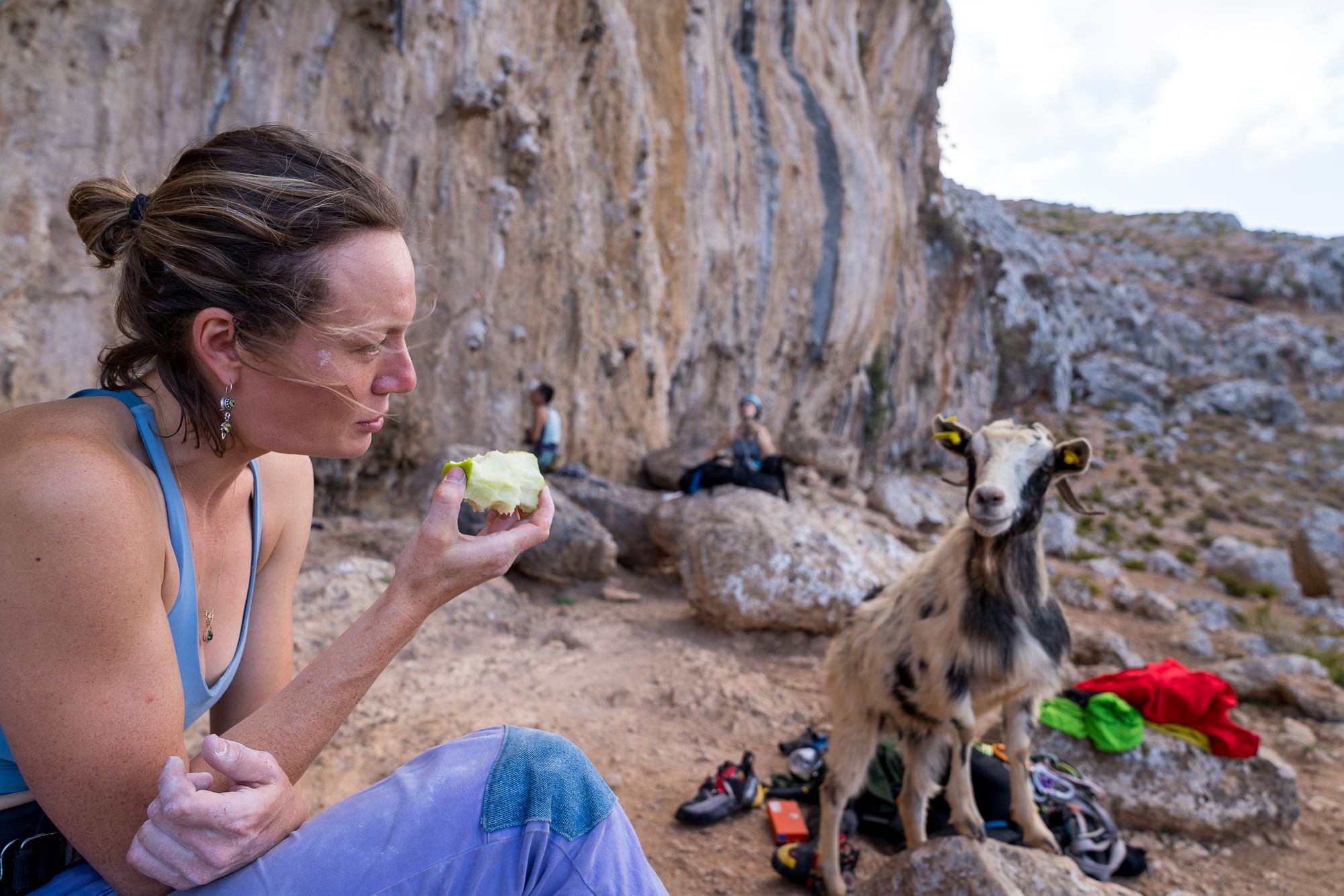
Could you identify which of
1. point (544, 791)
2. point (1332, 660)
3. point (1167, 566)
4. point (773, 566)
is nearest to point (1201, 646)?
point (1332, 660)

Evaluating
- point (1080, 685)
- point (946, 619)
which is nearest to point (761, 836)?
point (946, 619)

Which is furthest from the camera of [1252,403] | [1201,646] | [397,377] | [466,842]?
[1252,403]

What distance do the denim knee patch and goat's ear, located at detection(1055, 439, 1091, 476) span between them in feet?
8.27

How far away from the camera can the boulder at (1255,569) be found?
12.4 meters

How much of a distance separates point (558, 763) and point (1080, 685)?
13.0 ft

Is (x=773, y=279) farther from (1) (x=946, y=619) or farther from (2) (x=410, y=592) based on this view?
(2) (x=410, y=592)

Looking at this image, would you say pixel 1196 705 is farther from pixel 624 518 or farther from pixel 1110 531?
pixel 1110 531

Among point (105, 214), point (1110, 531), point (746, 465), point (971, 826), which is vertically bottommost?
point (1110, 531)

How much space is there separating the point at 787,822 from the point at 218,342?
3.01 metres

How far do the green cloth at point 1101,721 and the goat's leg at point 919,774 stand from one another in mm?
1032

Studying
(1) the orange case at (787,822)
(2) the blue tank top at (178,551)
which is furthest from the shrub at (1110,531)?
(2) the blue tank top at (178,551)

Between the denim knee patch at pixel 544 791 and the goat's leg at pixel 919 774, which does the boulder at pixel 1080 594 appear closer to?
the goat's leg at pixel 919 774

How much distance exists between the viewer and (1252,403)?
3331cm

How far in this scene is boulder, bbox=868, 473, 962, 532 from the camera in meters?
13.0
